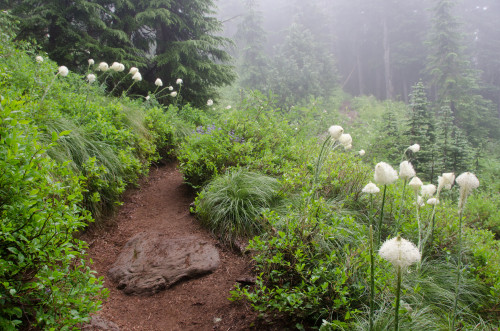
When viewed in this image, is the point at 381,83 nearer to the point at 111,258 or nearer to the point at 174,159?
the point at 174,159

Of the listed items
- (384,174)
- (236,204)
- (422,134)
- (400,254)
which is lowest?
(236,204)

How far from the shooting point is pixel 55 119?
3236mm

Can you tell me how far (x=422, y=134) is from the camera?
27.0ft

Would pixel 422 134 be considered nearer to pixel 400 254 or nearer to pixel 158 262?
pixel 158 262

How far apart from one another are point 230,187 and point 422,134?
734 cm

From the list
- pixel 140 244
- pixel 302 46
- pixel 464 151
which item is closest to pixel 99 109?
pixel 140 244

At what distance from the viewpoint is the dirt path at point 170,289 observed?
2.20 m

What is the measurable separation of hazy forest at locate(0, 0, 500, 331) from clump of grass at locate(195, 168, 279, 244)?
0.07ft

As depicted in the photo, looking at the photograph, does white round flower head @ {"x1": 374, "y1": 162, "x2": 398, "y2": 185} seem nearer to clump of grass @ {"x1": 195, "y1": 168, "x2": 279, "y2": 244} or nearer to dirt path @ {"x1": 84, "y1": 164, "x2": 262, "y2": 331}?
dirt path @ {"x1": 84, "y1": 164, "x2": 262, "y2": 331}

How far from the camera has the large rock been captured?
2.55m

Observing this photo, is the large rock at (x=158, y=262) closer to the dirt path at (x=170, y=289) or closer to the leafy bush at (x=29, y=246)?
the dirt path at (x=170, y=289)

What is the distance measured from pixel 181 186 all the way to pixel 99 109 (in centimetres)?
168

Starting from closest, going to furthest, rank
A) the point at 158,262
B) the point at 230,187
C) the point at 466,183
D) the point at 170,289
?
1. the point at 466,183
2. the point at 170,289
3. the point at 158,262
4. the point at 230,187

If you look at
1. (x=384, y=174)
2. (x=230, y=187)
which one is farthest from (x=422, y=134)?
(x=384, y=174)
